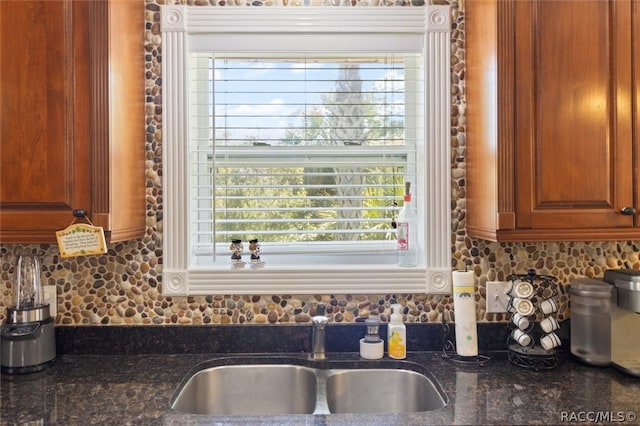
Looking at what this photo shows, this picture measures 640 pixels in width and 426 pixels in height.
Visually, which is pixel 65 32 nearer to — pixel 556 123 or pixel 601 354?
pixel 556 123

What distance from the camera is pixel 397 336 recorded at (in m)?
1.65

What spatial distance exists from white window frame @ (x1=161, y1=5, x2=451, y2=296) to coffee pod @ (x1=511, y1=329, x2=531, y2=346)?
0.97 ft

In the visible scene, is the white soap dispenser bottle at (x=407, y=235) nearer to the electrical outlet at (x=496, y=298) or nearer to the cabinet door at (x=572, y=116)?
the electrical outlet at (x=496, y=298)

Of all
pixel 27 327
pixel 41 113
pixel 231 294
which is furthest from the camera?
pixel 231 294

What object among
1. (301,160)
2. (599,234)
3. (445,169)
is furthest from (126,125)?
(599,234)

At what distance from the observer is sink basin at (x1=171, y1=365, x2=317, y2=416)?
160 cm

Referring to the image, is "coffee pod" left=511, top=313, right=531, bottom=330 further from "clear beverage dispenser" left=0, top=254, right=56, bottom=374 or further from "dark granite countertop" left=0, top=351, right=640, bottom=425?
"clear beverage dispenser" left=0, top=254, right=56, bottom=374

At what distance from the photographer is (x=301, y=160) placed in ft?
6.17

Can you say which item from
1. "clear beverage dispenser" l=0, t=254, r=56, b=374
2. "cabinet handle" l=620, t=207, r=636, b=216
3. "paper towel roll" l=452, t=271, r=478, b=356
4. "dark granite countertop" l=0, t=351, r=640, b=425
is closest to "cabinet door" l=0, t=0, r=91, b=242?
"clear beverage dispenser" l=0, t=254, r=56, b=374

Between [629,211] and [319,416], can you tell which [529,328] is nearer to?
[629,211]

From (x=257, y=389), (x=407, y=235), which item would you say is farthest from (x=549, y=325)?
(x=257, y=389)

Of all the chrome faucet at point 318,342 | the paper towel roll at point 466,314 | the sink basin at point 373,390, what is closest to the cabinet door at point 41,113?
the chrome faucet at point 318,342

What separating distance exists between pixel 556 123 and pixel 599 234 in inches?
15.3

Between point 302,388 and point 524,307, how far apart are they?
0.84 metres
